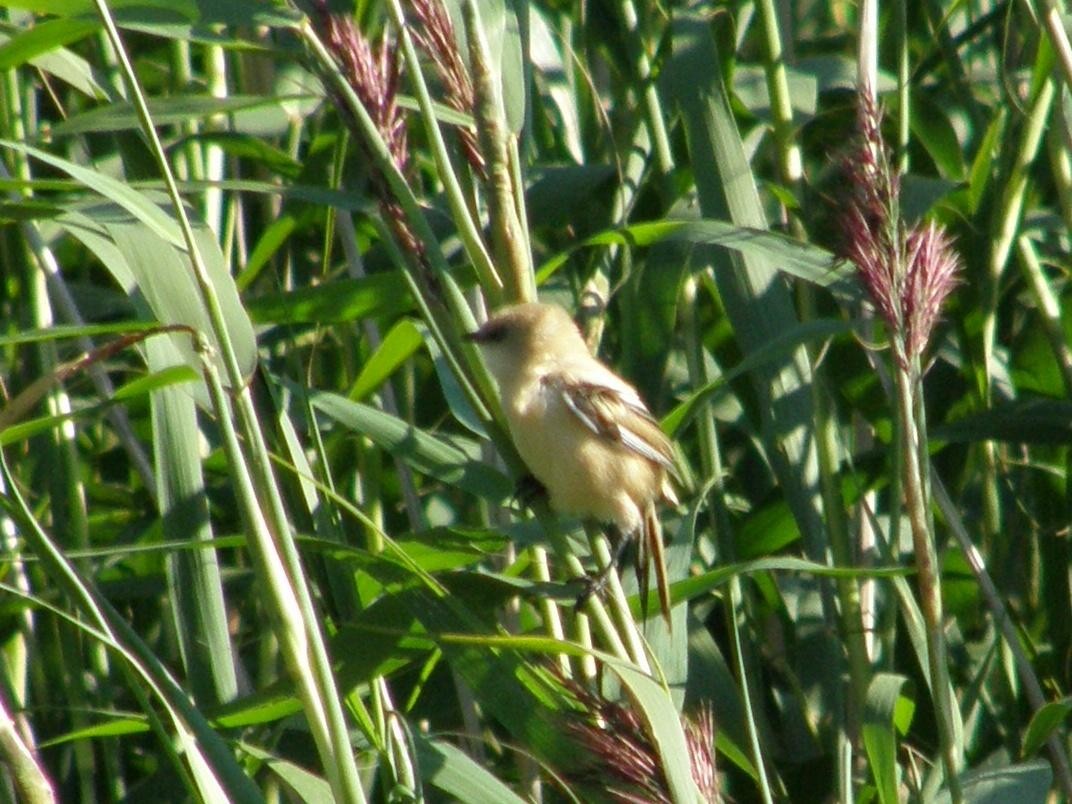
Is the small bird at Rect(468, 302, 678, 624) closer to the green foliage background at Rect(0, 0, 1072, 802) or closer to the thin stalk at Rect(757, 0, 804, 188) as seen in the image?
the green foliage background at Rect(0, 0, 1072, 802)

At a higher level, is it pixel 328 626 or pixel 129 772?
pixel 328 626

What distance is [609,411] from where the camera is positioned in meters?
2.28

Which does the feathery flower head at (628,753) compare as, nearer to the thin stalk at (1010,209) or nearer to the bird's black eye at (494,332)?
the bird's black eye at (494,332)

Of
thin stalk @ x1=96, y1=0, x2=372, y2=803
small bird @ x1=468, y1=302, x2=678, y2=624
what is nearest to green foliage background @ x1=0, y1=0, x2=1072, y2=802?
thin stalk @ x1=96, y1=0, x2=372, y2=803

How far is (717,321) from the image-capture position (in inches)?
112

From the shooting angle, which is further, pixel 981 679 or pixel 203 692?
pixel 981 679

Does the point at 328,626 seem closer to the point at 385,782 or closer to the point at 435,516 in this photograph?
the point at 385,782

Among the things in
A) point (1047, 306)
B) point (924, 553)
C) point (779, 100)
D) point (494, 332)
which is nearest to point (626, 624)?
point (924, 553)

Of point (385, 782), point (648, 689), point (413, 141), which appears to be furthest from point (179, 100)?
point (648, 689)

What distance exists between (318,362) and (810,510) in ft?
3.84

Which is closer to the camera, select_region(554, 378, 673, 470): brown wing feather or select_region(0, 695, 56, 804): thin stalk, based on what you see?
select_region(0, 695, 56, 804): thin stalk

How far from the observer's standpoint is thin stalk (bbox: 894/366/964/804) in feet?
5.18

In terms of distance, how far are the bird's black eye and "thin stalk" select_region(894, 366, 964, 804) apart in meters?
0.66

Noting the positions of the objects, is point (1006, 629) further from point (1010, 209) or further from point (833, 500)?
point (1010, 209)
